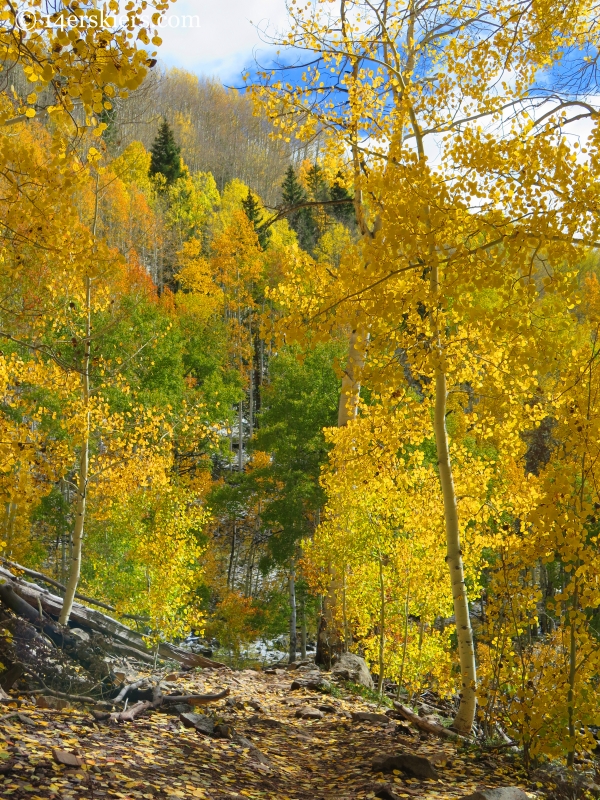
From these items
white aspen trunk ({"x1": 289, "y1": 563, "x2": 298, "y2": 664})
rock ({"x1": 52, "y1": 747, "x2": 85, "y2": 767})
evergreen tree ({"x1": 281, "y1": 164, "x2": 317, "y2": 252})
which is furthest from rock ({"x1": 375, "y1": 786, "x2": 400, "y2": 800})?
evergreen tree ({"x1": 281, "y1": 164, "x2": 317, "y2": 252})

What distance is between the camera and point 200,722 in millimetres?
5500

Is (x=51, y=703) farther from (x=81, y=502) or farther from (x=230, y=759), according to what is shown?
(x=81, y=502)

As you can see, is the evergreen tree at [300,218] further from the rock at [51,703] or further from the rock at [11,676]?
the rock at [51,703]

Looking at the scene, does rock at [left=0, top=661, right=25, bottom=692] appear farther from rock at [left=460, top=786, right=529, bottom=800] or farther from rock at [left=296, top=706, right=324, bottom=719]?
rock at [left=460, top=786, right=529, bottom=800]

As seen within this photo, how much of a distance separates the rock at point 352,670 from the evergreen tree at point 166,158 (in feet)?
125

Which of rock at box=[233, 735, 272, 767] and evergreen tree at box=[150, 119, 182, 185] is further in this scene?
evergreen tree at box=[150, 119, 182, 185]

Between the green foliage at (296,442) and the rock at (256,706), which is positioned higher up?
the green foliage at (296,442)

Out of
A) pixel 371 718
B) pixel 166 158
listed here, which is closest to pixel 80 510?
pixel 371 718

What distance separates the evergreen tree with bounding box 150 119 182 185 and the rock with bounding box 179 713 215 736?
4100cm

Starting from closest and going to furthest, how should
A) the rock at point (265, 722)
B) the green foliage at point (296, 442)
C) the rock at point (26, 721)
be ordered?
the rock at point (26, 721), the rock at point (265, 722), the green foliage at point (296, 442)

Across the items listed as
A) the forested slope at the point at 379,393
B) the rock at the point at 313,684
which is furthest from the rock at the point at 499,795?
the rock at the point at 313,684

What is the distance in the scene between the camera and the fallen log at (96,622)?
7.58 metres

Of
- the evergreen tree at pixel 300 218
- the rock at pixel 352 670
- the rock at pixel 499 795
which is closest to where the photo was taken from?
the rock at pixel 499 795

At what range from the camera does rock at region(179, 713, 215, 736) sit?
5395 mm
